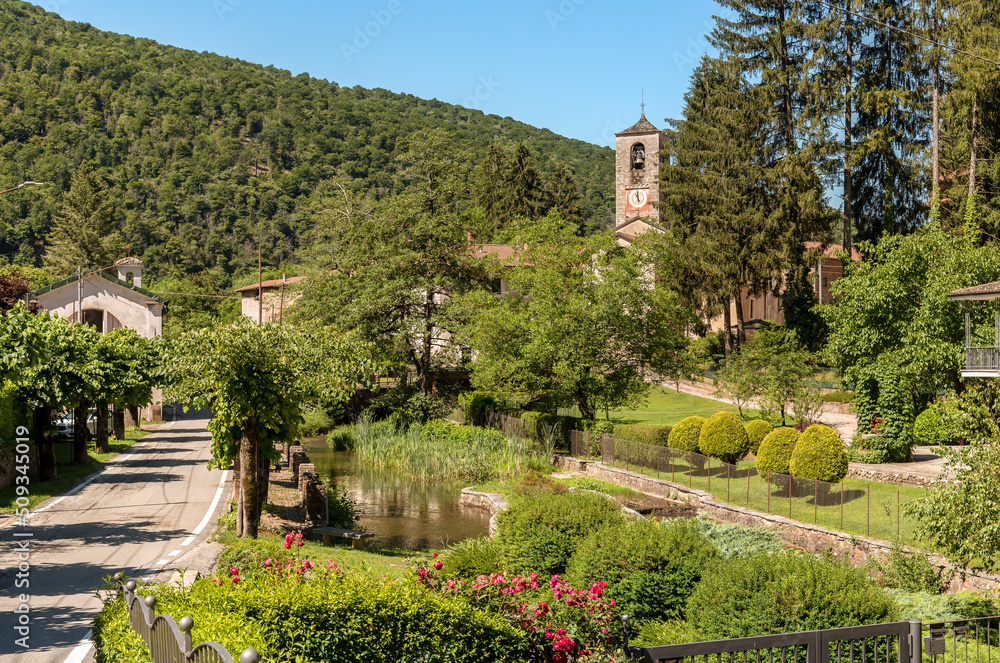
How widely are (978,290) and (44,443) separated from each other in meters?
27.9

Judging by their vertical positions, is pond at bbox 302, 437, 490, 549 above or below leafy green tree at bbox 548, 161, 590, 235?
below

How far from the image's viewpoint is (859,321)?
28500 millimetres

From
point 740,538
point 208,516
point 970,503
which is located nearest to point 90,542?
point 208,516

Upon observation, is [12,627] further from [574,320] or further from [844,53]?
[844,53]

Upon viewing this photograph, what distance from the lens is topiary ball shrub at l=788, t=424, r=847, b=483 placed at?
2216 cm

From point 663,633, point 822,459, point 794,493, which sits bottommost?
point 794,493

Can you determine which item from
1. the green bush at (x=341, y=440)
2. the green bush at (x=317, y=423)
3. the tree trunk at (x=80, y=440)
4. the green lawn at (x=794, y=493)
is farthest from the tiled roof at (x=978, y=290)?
the green bush at (x=317, y=423)

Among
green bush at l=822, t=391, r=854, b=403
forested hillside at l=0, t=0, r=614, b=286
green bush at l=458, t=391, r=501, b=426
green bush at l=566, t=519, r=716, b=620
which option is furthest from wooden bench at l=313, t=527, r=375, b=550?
forested hillside at l=0, t=0, r=614, b=286

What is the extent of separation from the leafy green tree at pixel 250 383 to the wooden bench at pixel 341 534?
2169 mm

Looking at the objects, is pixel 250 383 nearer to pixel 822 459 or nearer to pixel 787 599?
pixel 787 599

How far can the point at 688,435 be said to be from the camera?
2806 centimetres

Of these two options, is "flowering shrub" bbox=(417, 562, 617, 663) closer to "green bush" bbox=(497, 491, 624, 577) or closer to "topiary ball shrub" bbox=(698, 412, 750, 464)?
"green bush" bbox=(497, 491, 624, 577)

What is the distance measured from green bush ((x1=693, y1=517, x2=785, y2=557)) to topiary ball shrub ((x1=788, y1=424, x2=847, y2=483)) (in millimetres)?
4789

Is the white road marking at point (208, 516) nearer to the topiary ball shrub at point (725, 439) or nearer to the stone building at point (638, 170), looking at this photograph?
the topiary ball shrub at point (725, 439)
